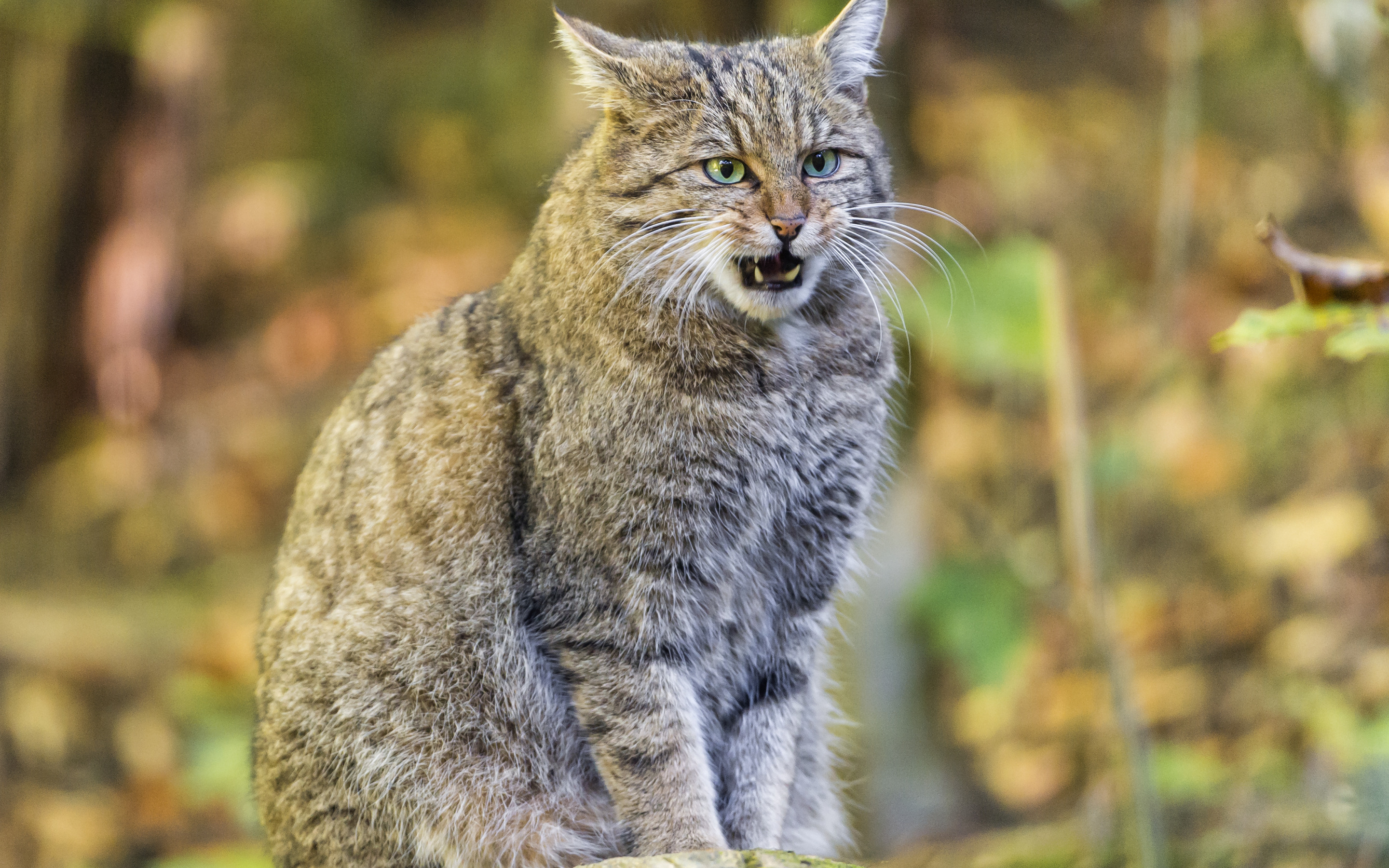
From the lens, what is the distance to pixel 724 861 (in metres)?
2.54

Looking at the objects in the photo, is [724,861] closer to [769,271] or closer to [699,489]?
[699,489]

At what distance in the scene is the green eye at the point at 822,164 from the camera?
302cm

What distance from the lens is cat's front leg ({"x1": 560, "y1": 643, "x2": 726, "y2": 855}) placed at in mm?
2838

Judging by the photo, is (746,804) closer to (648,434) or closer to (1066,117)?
(648,434)

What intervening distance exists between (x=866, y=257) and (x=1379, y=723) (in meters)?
2.77

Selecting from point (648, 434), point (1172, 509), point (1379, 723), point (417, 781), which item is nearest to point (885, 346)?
point (648, 434)

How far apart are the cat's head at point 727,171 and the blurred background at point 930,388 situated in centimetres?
84

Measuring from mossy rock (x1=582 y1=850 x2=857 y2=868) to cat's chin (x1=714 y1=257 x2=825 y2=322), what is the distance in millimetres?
1242

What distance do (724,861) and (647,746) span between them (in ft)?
1.30

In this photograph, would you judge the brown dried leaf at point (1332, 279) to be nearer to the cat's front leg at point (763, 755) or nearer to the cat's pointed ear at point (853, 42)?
the cat's pointed ear at point (853, 42)

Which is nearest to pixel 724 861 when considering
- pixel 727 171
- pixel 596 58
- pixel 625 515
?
pixel 625 515

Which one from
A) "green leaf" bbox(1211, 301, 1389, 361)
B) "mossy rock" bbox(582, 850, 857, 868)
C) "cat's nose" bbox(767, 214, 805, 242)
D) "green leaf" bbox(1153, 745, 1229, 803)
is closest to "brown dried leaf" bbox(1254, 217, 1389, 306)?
"green leaf" bbox(1211, 301, 1389, 361)

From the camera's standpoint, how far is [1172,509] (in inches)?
237

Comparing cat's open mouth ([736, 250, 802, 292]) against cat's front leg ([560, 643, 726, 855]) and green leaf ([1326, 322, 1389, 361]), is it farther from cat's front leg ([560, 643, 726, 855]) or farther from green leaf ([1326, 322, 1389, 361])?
green leaf ([1326, 322, 1389, 361])
